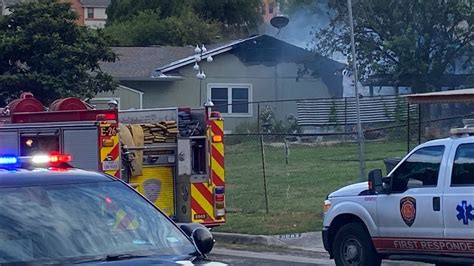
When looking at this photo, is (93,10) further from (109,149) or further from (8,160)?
(8,160)

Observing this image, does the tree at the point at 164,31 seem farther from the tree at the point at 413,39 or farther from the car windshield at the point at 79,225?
the car windshield at the point at 79,225

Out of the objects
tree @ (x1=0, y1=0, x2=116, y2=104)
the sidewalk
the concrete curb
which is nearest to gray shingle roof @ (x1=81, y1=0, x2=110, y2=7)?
tree @ (x1=0, y1=0, x2=116, y2=104)

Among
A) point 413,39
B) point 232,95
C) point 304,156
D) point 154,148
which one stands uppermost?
point 413,39

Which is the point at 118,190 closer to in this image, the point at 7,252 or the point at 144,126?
the point at 7,252

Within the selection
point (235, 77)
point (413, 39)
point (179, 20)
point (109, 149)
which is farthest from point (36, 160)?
point (179, 20)

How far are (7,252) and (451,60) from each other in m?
39.6

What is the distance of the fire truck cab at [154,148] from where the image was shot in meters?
15.1

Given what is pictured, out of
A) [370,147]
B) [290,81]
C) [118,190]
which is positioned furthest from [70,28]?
[118,190]

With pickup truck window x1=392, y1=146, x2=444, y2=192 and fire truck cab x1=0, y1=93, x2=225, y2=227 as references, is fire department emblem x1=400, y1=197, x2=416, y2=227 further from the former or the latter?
fire truck cab x1=0, y1=93, x2=225, y2=227

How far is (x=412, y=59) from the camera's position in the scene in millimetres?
43375

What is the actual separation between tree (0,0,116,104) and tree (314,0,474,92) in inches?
625

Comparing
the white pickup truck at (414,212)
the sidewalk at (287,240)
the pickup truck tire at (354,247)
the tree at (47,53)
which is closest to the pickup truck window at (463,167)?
the white pickup truck at (414,212)

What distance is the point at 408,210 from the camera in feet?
40.2

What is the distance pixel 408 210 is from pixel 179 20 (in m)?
52.5
